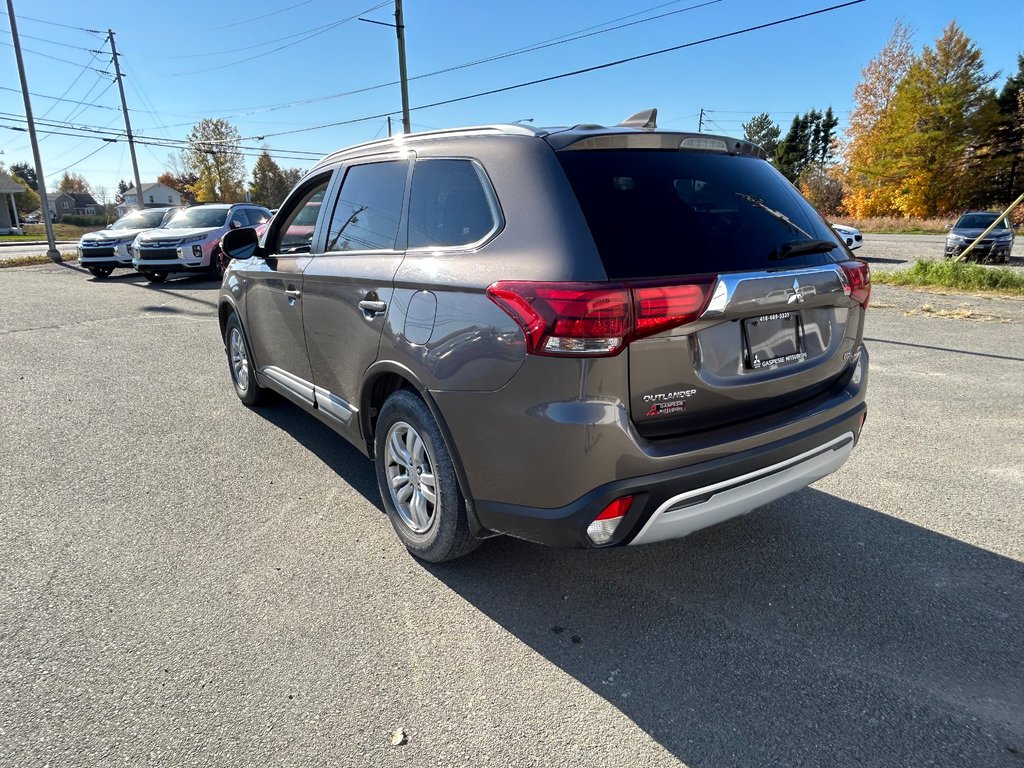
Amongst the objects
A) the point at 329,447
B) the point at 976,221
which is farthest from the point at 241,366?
the point at 976,221

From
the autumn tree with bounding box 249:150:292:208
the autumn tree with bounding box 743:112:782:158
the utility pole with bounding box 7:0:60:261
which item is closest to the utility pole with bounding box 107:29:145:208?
the utility pole with bounding box 7:0:60:261

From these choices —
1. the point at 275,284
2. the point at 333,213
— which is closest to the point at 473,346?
the point at 333,213

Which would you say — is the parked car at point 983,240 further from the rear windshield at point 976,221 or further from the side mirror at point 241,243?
the side mirror at point 241,243

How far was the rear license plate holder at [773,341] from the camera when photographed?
239 cm

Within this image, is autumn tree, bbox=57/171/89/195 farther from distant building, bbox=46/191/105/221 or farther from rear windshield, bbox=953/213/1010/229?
rear windshield, bbox=953/213/1010/229

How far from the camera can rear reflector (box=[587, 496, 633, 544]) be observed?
7.29 feet

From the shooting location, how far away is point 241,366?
5379 millimetres

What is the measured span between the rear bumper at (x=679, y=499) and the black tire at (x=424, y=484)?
0.22 m

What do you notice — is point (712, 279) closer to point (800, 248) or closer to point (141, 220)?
point (800, 248)

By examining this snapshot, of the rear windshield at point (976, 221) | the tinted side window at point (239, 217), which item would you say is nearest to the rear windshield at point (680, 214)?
the tinted side window at point (239, 217)

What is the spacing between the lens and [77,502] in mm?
3729

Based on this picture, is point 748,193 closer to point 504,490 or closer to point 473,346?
point 473,346

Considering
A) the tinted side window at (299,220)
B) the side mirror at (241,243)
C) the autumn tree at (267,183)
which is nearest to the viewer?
the tinted side window at (299,220)

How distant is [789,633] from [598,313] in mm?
1537
